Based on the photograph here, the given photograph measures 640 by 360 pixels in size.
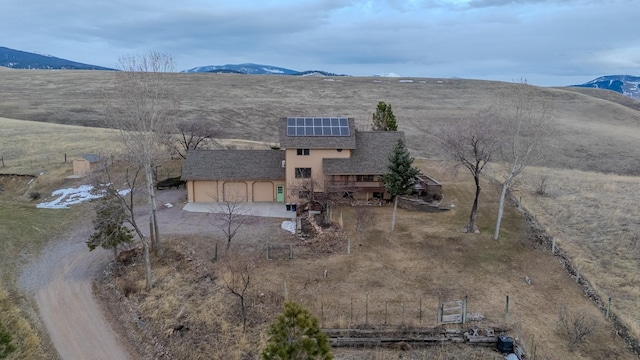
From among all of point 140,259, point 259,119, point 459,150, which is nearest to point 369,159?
point 459,150

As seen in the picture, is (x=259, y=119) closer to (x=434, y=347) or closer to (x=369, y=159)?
(x=369, y=159)

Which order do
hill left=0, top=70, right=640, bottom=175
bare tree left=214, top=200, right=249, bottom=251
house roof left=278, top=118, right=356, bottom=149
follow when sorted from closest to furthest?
bare tree left=214, top=200, right=249, bottom=251
house roof left=278, top=118, right=356, bottom=149
hill left=0, top=70, right=640, bottom=175

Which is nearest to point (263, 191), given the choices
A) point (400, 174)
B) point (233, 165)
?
point (233, 165)

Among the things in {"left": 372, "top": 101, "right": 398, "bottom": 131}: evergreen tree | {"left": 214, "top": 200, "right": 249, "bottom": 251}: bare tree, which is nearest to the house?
{"left": 214, "top": 200, "right": 249, "bottom": 251}: bare tree

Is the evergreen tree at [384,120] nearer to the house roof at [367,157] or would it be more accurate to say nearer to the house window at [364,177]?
the house roof at [367,157]

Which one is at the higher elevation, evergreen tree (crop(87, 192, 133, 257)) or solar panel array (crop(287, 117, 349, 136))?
solar panel array (crop(287, 117, 349, 136))

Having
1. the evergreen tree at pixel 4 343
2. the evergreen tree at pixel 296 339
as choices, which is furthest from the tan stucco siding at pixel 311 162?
the evergreen tree at pixel 296 339

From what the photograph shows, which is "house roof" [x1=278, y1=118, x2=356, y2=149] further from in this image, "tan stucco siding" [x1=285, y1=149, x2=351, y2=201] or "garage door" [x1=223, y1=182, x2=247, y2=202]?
"garage door" [x1=223, y1=182, x2=247, y2=202]
